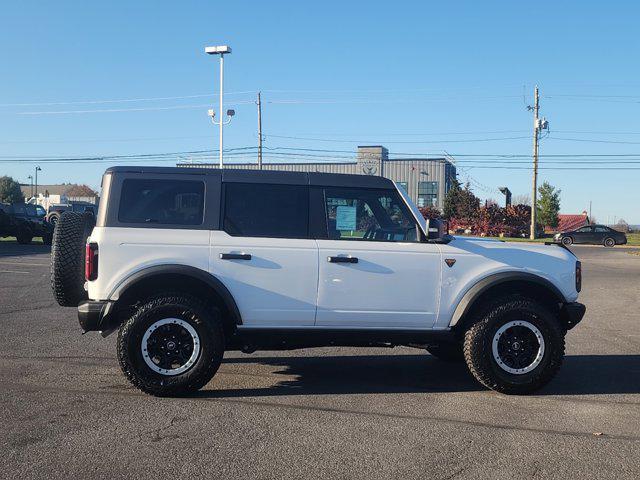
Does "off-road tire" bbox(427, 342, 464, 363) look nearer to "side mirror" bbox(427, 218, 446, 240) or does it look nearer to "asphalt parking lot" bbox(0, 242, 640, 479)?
"asphalt parking lot" bbox(0, 242, 640, 479)

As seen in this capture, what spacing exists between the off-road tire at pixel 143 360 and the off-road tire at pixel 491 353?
2.35 meters

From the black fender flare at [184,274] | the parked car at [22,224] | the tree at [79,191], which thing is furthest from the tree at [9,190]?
the black fender flare at [184,274]

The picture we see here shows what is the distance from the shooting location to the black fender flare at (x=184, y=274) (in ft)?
18.5

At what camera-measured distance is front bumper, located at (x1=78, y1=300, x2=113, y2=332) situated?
5.61 m

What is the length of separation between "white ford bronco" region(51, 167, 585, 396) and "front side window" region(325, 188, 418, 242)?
10 mm

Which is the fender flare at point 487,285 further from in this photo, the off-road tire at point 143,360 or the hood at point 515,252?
the off-road tire at point 143,360

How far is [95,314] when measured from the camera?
221 inches

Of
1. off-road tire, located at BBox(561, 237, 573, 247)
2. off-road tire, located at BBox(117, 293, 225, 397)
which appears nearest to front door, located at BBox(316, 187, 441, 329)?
off-road tire, located at BBox(117, 293, 225, 397)

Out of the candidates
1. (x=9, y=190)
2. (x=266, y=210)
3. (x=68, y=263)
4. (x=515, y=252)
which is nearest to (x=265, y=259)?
(x=266, y=210)

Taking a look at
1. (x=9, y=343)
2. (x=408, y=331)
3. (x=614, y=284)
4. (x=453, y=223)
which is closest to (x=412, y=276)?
(x=408, y=331)

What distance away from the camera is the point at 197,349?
5.69 m

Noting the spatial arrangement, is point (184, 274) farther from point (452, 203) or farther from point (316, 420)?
point (452, 203)

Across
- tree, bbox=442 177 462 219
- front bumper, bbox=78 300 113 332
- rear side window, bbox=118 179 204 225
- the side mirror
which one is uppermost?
tree, bbox=442 177 462 219

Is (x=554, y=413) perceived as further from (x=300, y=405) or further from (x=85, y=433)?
(x=85, y=433)
